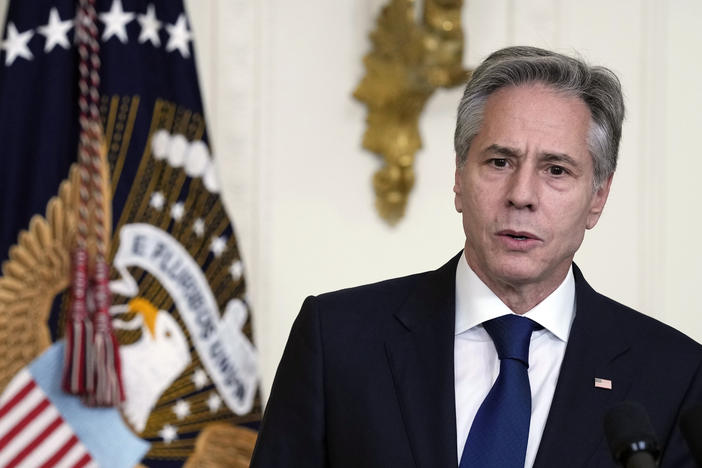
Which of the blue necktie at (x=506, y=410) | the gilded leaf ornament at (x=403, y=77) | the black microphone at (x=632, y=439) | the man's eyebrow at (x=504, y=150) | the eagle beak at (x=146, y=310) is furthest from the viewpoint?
the gilded leaf ornament at (x=403, y=77)

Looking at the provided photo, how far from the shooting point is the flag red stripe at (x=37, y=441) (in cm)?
302

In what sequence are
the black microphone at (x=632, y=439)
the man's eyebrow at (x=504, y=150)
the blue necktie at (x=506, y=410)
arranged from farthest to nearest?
the man's eyebrow at (x=504, y=150) → the blue necktie at (x=506, y=410) → the black microphone at (x=632, y=439)

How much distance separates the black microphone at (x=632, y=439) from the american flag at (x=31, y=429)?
220cm

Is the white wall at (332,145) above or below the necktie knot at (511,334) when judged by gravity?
above

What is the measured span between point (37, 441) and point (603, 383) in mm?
1806

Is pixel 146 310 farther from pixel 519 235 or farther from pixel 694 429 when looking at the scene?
pixel 694 429

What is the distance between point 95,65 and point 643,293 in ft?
7.33

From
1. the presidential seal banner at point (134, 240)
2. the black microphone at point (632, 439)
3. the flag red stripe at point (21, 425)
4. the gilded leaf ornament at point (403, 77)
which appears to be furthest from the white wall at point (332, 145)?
the black microphone at point (632, 439)

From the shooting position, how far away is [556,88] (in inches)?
77.1

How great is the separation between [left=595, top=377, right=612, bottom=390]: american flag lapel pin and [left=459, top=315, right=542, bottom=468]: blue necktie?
120 mm

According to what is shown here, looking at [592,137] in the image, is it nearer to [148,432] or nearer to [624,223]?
[148,432]

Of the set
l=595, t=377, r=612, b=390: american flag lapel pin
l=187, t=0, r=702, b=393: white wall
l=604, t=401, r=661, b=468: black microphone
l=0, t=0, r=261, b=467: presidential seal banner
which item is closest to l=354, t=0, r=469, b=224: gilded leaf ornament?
l=187, t=0, r=702, b=393: white wall

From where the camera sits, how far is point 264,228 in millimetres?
3834

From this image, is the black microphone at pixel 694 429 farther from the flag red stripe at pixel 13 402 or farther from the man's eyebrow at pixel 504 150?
the flag red stripe at pixel 13 402
